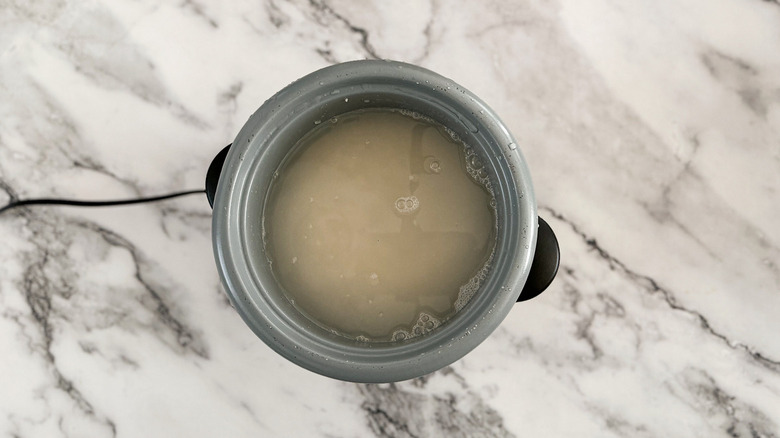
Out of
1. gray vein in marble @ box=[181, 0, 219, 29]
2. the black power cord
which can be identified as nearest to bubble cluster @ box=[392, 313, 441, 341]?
the black power cord

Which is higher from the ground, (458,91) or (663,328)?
(458,91)

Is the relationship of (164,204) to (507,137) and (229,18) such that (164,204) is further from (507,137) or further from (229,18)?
(507,137)

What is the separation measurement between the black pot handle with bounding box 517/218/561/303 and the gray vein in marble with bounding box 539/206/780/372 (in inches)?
3.5

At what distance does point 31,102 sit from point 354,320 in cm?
45

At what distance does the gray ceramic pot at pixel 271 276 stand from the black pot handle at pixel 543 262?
102 millimetres

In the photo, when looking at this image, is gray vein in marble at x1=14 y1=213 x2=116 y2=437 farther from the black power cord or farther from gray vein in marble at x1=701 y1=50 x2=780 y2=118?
gray vein in marble at x1=701 y1=50 x2=780 y2=118

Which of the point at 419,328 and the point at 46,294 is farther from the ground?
the point at 419,328

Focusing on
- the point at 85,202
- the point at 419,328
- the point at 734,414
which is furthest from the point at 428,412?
the point at 85,202

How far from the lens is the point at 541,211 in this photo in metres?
0.69

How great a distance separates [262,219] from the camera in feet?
1.77

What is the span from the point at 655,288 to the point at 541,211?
0.14m

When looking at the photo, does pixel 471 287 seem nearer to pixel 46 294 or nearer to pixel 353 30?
pixel 353 30

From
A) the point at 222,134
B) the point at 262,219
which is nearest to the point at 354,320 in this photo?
the point at 262,219

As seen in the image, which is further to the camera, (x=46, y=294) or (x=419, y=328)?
(x=46, y=294)
